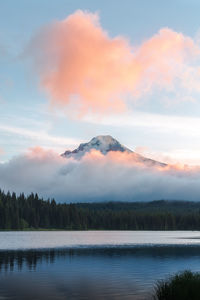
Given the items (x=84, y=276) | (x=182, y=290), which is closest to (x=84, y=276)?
(x=84, y=276)

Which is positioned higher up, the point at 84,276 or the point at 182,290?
the point at 182,290

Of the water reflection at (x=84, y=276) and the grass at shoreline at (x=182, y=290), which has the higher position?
the grass at shoreline at (x=182, y=290)

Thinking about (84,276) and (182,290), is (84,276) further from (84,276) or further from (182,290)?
(182,290)

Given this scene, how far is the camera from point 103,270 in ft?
205

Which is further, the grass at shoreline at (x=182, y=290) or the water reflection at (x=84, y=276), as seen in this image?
the water reflection at (x=84, y=276)

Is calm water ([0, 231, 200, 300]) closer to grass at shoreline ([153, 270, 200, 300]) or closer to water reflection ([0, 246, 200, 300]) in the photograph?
water reflection ([0, 246, 200, 300])

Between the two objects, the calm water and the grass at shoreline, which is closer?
the grass at shoreline

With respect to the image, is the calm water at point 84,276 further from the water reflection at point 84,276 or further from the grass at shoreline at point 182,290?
the grass at shoreline at point 182,290

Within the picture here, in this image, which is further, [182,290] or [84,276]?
[84,276]

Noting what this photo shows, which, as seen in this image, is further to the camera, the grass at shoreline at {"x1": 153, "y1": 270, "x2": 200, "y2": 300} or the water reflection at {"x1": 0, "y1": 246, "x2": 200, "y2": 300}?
the water reflection at {"x1": 0, "y1": 246, "x2": 200, "y2": 300}

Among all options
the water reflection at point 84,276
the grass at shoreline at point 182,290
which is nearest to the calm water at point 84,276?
the water reflection at point 84,276

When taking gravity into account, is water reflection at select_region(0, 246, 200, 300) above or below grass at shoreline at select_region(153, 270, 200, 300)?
below

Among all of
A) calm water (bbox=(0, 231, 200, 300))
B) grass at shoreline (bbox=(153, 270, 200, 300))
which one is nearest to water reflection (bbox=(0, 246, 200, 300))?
calm water (bbox=(0, 231, 200, 300))

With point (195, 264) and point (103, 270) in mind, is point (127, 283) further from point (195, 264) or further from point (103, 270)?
point (195, 264)
